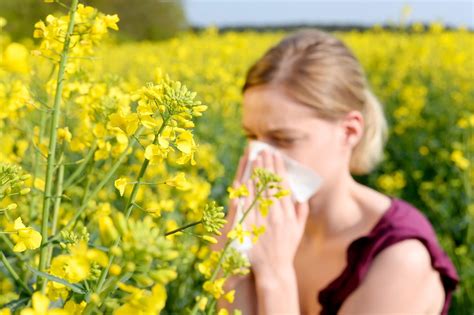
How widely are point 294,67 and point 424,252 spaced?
1.94 feet

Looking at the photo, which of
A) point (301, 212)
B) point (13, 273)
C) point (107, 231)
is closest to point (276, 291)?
point (301, 212)

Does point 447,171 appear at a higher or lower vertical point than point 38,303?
lower

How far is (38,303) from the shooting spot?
43 cm

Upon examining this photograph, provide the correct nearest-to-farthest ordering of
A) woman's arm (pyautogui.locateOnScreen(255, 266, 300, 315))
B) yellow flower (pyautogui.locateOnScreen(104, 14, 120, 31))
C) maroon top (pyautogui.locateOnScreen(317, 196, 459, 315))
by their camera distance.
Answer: yellow flower (pyautogui.locateOnScreen(104, 14, 120, 31)), woman's arm (pyautogui.locateOnScreen(255, 266, 300, 315)), maroon top (pyautogui.locateOnScreen(317, 196, 459, 315))

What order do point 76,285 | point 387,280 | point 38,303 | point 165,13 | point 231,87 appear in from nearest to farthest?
point 38,303, point 76,285, point 387,280, point 231,87, point 165,13

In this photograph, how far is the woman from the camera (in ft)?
5.33

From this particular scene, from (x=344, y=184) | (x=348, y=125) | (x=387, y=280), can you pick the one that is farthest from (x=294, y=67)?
(x=387, y=280)

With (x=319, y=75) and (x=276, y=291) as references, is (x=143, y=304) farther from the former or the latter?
(x=319, y=75)

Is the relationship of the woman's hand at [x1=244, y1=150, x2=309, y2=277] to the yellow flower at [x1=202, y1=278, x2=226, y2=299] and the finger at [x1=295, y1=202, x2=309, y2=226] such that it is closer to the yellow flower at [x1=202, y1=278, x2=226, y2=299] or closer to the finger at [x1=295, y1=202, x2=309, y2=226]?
the finger at [x1=295, y1=202, x2=309, y2=226]

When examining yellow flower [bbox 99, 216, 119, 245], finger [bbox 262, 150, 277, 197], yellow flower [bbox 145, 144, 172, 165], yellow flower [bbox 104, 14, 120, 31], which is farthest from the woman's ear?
yellow flower [bbox 99, 216, 119, 245]

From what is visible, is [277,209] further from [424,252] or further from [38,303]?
[38,303]

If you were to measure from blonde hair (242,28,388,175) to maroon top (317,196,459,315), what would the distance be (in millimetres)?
309

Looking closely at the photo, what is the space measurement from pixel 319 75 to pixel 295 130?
9.2 inches

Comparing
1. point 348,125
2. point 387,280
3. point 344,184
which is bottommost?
point 387,280
